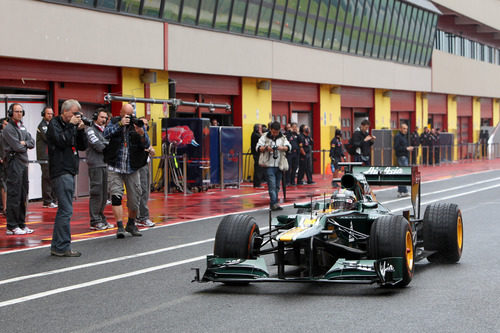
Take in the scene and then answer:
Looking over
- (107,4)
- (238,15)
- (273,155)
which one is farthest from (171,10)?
(273,155)

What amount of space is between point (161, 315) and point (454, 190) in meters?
17.2

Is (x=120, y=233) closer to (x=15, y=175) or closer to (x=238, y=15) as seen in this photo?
(x=15, y=175)

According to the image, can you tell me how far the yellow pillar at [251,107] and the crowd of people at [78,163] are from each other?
550 inches

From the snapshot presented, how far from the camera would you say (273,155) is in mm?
16859

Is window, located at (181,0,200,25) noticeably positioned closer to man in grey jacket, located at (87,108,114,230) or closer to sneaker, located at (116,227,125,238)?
A: man in grey jacket, located at (87,108,114,230)

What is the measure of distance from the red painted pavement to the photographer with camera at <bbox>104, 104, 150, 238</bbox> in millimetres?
927

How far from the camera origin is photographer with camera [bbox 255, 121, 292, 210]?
55.3 feet

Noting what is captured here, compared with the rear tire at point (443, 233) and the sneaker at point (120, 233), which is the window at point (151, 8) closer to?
the sneaker at point (120, 233)

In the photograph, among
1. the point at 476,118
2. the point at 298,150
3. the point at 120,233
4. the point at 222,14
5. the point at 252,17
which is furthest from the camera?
the point at 476,118

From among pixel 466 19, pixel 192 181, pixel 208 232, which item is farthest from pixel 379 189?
pixel 466 19

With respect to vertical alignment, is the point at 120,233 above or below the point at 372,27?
below

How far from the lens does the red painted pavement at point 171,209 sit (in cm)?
1333

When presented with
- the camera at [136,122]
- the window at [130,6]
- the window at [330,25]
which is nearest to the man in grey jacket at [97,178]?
the camera at [136,122]

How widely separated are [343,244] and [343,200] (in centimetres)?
66
